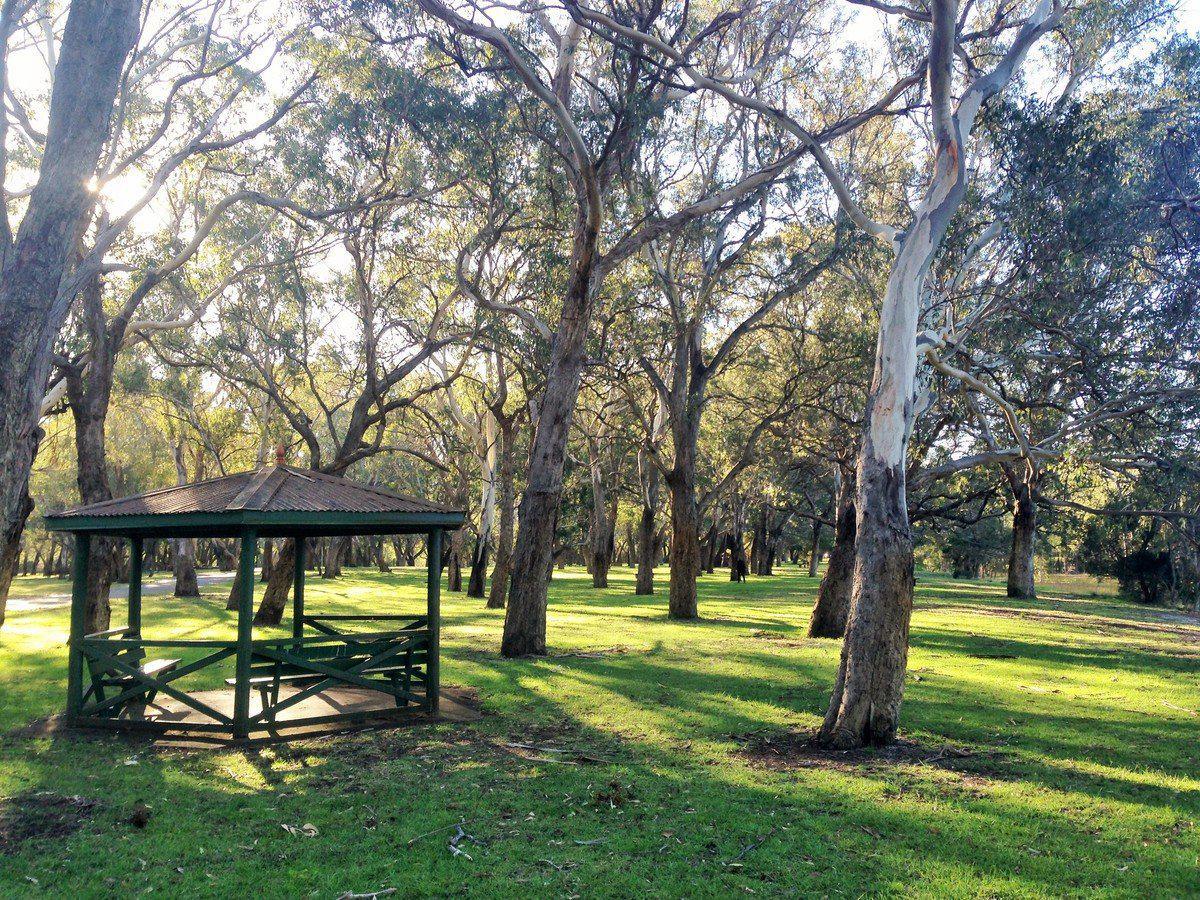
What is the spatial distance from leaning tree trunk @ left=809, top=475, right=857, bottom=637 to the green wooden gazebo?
10.2 metres

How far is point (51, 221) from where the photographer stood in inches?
285

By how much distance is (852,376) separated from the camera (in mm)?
24875

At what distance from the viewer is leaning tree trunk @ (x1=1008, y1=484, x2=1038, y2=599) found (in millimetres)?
32562

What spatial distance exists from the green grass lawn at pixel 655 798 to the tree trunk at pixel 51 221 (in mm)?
2857

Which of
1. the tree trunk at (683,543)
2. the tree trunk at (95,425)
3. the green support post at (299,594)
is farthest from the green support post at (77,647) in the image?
the tree trunk at (683,543)

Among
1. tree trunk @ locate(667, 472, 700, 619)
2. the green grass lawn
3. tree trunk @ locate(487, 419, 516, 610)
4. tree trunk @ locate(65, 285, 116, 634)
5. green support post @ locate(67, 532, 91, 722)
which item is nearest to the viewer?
the green grass lawn

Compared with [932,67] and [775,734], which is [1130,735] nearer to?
[775,734]

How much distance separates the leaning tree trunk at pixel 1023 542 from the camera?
107ft

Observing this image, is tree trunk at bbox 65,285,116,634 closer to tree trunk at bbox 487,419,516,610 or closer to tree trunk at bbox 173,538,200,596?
tree trunk at bbox 487,419,516,610

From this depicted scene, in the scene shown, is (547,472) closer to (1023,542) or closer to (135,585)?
(135,585)

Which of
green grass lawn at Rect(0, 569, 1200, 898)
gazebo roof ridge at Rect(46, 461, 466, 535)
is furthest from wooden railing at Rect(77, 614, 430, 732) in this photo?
gazebo roof ridge at Rect(46, 461, 466, 535)

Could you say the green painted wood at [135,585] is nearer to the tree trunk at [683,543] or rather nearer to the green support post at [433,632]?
the green support post at [433,632]

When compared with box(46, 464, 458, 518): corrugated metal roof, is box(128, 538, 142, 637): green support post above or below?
below

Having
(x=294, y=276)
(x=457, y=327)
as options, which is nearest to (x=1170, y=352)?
(x=457, y=327)
